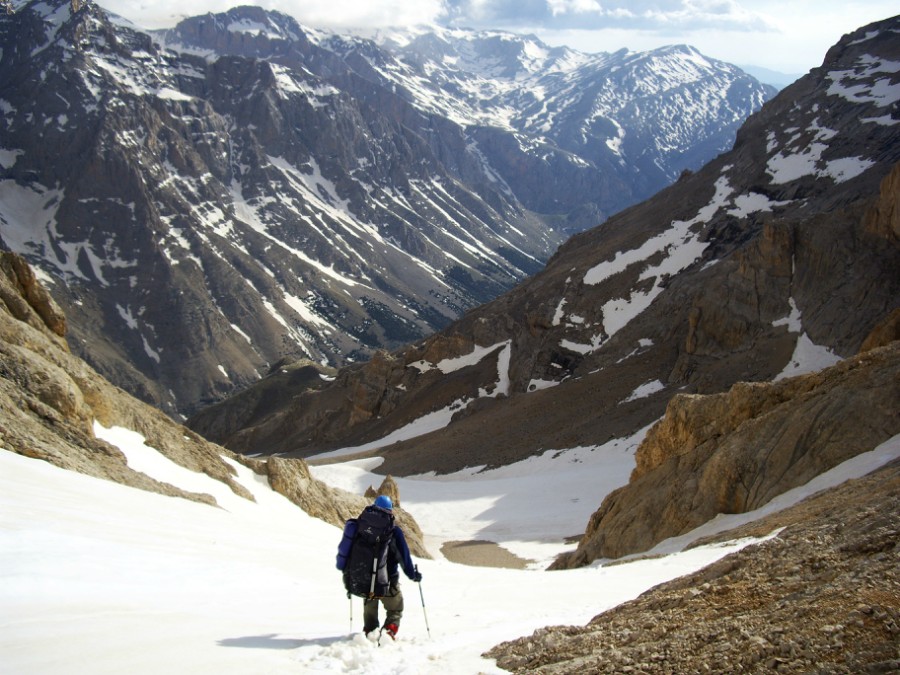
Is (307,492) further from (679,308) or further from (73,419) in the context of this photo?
(679,308)

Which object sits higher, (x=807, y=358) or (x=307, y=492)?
(x=807, y=358)

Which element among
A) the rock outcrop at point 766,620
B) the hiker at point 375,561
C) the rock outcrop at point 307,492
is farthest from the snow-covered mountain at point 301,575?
the rock outcrop at point 307,492

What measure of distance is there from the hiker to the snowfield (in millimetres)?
393

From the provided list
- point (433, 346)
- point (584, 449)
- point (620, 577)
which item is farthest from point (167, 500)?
point (433, 346)

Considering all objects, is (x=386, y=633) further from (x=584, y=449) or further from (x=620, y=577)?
(x=584, y=449)

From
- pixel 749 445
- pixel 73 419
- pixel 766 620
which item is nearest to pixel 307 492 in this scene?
pixel 73 419

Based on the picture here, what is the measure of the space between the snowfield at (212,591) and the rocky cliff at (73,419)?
53.7 inches

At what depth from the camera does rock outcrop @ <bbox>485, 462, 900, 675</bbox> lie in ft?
21.9

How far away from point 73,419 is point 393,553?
43.7 feet

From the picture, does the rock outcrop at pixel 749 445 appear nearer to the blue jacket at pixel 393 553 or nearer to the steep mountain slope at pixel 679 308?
the blue jacket at pixel 393 553

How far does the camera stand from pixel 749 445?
2456 centimetres

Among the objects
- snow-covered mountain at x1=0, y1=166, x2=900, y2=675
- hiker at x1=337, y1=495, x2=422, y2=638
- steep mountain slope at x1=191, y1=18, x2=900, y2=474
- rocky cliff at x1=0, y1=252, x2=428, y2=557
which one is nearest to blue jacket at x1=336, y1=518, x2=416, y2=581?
hiker at x1=337, y1=495, x2=422, y2=638

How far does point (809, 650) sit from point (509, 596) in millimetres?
8394

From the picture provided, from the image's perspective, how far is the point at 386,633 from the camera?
34.1 feet
